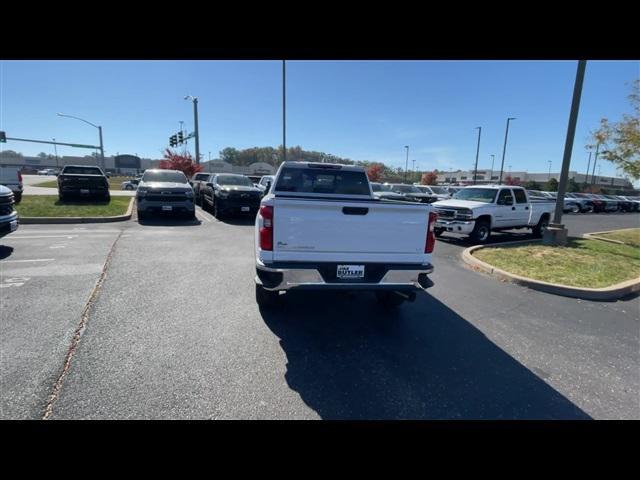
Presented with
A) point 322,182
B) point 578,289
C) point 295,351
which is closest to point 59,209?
point 322,182

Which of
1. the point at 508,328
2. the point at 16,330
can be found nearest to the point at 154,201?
the point at 16,330

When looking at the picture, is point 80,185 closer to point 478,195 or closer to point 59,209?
point 59,209

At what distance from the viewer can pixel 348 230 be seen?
11.7 feet

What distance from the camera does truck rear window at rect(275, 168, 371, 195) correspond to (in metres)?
5.41

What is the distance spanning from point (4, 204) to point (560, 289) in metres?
11.1

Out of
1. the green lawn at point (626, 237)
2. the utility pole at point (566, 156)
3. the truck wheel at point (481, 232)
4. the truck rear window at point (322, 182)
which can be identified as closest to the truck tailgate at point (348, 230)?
the truck rear window at point (322, 182)

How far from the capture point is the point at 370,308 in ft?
15.4

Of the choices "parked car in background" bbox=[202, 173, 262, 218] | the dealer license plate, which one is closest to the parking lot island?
"parked car in background" bbox=[202, 173, 262, 218]

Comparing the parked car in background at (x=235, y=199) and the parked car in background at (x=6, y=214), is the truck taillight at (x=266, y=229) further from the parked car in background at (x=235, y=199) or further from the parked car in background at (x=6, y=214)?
the parked car in background at (x=235, y=199)

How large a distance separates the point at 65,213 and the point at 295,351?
1195 centimetres

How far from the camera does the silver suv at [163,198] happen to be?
11480 mm

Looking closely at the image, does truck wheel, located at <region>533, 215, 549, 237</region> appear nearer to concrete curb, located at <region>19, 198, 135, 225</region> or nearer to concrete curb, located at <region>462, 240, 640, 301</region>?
concrete curb, located at <region>462, 240, 640, 301</region>
